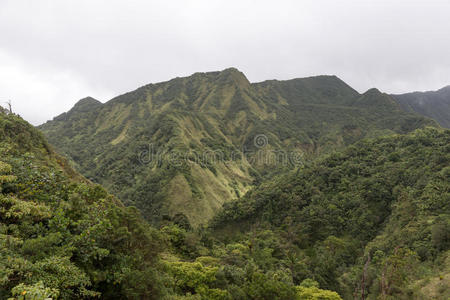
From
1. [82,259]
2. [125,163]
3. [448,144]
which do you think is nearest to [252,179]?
[125,163]

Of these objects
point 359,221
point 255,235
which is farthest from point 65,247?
point 359,221

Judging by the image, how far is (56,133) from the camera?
533ft

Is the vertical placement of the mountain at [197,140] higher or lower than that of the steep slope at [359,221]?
higher

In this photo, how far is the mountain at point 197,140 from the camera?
77438 millimetres

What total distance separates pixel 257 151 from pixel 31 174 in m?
126

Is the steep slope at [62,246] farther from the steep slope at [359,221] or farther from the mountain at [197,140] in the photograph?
the mountain at [197,140]

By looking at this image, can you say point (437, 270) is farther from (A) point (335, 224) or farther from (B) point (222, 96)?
(B) point (222, 96)

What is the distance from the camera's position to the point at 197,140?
115062 mm

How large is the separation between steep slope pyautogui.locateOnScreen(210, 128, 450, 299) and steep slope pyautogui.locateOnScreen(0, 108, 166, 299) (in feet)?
71.2

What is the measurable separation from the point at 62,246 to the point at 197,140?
347 feet

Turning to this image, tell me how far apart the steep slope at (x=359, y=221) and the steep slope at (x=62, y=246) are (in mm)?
21713

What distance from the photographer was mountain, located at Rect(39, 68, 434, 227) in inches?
3049

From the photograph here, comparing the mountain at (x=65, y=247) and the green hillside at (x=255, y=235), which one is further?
the green hillside at (x=255, y=235)

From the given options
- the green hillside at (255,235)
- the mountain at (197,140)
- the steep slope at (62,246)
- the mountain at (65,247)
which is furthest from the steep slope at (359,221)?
the steep slope at (62,246)
